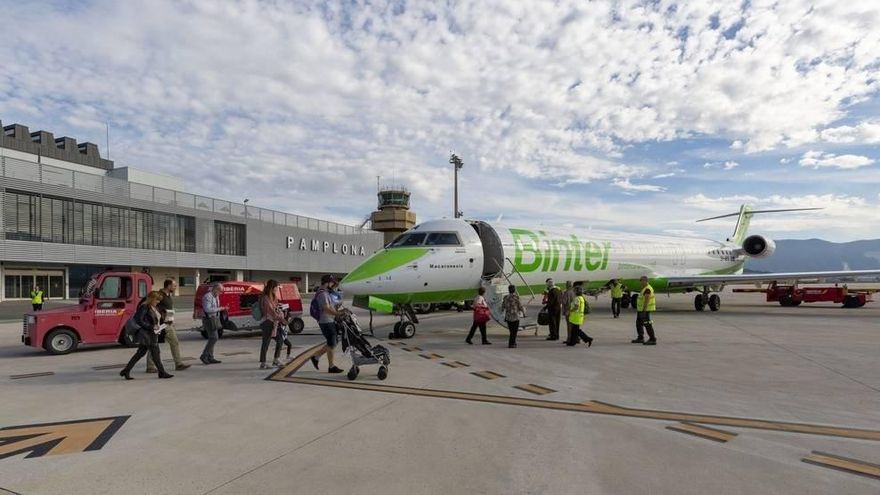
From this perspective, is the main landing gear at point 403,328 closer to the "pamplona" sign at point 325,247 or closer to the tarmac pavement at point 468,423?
Answer: the tarmac pavement at point 468,423

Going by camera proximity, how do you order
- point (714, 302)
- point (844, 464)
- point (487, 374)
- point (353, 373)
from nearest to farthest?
1. point (844, 464)
2. point (353, 373)
3. point (487, 374)
4. point (714, 302)

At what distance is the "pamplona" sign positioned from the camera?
58719mm

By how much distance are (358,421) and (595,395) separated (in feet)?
12.1

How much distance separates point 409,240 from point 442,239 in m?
0.97

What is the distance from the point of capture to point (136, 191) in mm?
41812

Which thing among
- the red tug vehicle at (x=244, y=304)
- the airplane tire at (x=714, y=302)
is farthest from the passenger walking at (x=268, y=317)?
the airplane tire at (x=714, y=302)

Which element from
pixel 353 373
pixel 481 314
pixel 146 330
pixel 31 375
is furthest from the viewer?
pixel 481 314

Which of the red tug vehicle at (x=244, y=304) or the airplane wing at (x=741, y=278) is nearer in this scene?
the red tug vehicle at (x=244, y=304)

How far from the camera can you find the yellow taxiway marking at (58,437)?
5.12m

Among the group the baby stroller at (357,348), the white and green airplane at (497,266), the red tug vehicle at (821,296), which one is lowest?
the red tug vehicle at (821,296)

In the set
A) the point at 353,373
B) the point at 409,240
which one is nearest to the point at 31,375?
the point at 353,373

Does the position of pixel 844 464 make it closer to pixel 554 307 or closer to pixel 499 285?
pixel 554 307

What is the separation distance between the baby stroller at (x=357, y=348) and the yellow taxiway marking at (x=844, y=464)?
19.4 feet

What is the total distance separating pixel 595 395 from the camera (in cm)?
746
